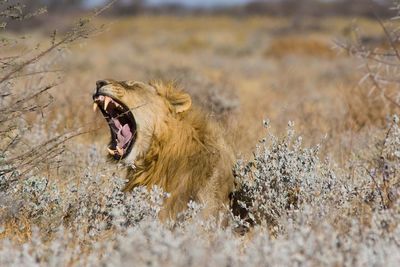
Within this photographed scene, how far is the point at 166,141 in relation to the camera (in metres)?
5.81

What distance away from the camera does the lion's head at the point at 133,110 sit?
5762mm

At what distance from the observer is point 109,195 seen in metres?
5.42

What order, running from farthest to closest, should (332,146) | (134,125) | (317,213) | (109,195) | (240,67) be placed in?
(240,67) < (332,146) < (134,125) < (109,195) < (317,213)

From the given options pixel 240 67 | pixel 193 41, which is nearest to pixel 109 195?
pixel 240 67

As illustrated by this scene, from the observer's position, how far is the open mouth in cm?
577

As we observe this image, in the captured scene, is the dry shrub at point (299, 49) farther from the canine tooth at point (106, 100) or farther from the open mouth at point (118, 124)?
the canine tooth at point (106, 100)

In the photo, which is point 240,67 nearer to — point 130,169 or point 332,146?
point 332,146

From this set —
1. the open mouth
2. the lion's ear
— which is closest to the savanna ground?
the open mouth

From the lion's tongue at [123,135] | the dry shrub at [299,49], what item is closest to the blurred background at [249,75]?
the dry shrub at [299,49]

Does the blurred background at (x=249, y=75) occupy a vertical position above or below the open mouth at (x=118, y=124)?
below

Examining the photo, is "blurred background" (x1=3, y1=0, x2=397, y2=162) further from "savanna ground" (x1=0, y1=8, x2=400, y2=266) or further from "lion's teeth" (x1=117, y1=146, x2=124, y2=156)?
"lion's teeth" (x1=117, y1=146, x2=124, y2=156)

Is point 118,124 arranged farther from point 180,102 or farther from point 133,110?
point 180,102

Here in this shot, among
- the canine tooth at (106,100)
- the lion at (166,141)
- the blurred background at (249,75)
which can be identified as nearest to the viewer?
the lion at (166,141)

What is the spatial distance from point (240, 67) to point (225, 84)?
14.3m
